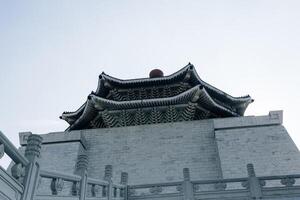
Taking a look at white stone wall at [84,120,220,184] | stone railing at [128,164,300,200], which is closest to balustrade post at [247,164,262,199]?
stone railing at [128,164,300,200]

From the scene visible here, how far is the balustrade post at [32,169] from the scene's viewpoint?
4922 millimetres

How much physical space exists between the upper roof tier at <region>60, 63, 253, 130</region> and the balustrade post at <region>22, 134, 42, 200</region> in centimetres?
1166

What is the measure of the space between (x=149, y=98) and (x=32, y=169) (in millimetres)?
13557

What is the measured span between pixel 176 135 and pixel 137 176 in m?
3.00

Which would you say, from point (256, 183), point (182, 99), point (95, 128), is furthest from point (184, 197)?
point (95, 128)

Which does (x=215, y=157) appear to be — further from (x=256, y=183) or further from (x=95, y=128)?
(x=95, y=128)

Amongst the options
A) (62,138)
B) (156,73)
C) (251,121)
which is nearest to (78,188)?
(62,138)

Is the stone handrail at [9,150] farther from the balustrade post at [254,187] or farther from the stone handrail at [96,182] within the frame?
the balustrade post at [254,187]

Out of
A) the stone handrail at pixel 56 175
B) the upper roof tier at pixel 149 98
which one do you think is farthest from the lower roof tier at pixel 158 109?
the stone handrail at pixel 56 175

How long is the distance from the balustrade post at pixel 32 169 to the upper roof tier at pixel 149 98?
459 inches

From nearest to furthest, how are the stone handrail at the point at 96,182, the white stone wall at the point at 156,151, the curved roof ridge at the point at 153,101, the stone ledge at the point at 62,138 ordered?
the stone handrail at the point at 96,182 → the white stone wall at the point at 156,151 → the stone ledge at the point at 62,138 → the curved roof ridge at the point at 153,101

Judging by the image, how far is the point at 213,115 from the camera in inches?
732

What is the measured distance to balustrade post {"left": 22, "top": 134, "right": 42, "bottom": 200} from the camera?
4.92m

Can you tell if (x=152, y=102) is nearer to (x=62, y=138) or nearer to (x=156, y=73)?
(x=62, y=138)
